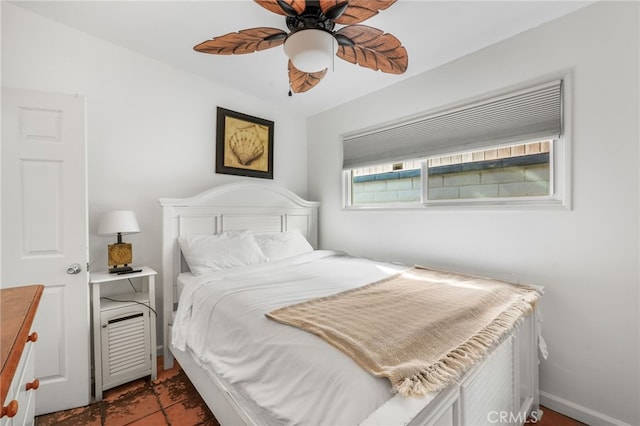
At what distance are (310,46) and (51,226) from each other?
73.9 inches

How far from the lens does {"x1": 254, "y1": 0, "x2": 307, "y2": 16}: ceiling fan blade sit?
1.29m

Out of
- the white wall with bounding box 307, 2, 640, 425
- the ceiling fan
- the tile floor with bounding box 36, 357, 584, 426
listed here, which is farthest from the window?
the tile floor with bounding box 36, 357, 584, 426

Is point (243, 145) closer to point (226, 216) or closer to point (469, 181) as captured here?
point (226, 216)

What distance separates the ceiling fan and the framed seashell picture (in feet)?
4.16

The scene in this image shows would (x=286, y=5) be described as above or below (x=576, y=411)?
above

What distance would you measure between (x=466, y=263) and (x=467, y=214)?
1.29 feet

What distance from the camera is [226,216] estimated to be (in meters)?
2.71

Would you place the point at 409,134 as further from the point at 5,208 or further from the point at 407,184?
the point at 5,208

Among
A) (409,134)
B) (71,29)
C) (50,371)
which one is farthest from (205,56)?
(50,371)

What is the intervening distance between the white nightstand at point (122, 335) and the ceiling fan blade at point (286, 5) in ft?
6.24

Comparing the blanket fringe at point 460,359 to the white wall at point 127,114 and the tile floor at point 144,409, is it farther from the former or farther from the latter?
the white wall at point 127,114

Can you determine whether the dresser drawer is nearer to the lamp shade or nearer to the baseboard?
the lamp shade

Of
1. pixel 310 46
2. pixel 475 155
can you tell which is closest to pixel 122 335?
pixel 310 46

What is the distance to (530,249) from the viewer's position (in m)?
1.91
